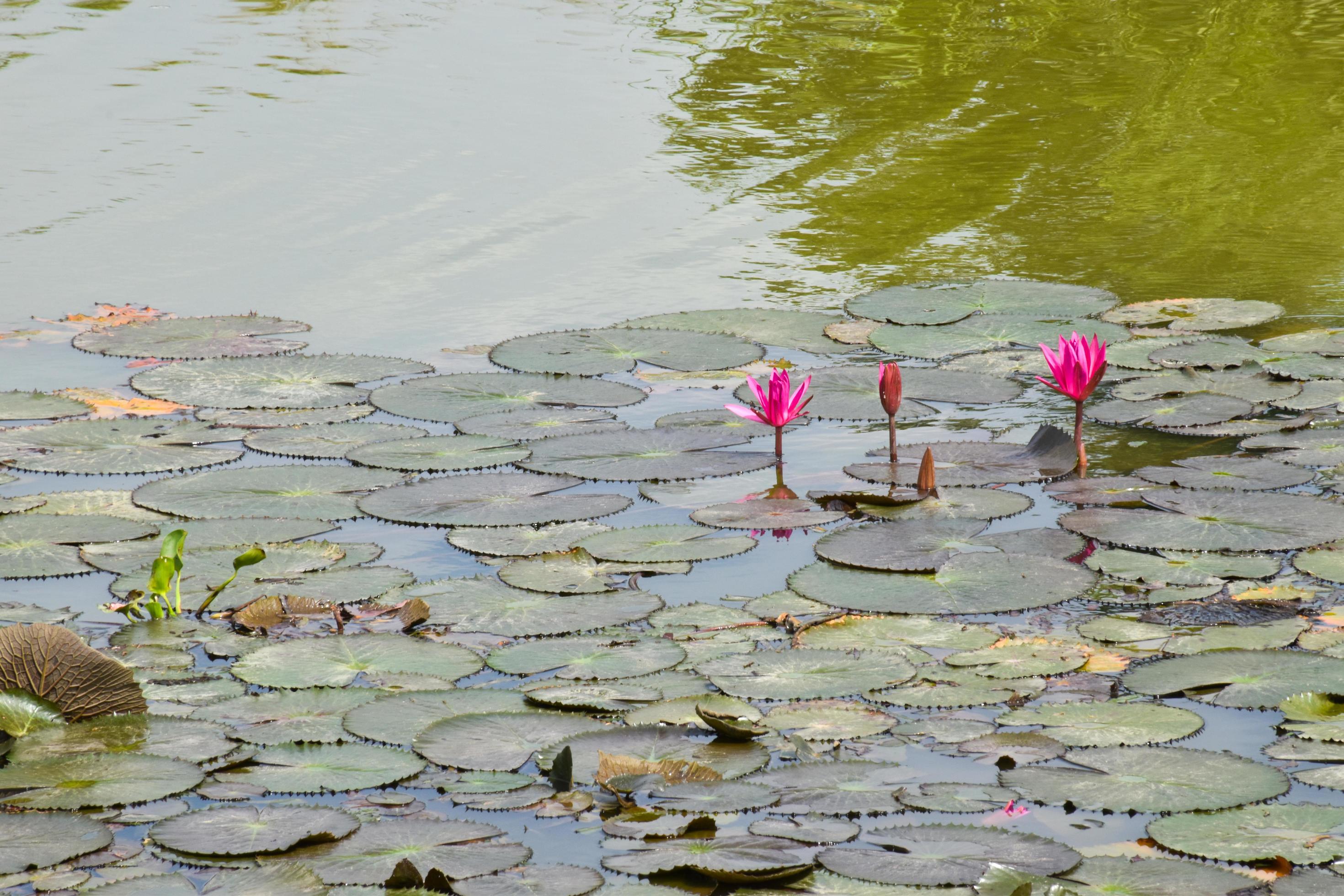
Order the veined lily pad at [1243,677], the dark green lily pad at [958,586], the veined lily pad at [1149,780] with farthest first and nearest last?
the dark green lily pad at [958,586], the veined lily pad at [1243,677], the veined lily pad at [1149,780]

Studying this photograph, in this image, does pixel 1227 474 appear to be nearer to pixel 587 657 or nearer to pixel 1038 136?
pixel 587 657

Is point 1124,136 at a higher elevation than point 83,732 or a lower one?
higher

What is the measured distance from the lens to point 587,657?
105 inches

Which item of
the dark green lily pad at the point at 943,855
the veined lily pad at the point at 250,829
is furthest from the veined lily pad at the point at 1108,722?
the veined lily pad at the point at 250,829

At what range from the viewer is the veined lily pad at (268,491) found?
3461mm

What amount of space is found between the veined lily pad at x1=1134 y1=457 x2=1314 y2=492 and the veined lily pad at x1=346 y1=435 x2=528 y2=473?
1594 millimetres

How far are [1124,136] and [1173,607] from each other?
17.2ft

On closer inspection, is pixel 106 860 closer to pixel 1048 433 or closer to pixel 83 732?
pixel 83 732

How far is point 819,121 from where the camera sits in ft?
26.3

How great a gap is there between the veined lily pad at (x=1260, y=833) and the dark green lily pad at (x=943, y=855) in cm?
18

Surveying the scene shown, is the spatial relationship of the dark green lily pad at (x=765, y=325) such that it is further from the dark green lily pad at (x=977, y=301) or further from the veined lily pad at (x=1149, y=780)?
the veined lily pad at (x=1149, y=780)

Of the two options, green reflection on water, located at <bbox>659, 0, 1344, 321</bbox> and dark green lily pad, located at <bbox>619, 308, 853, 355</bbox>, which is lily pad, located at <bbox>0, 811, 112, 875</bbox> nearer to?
dark green lily pad, located at <bbox>619, 308, 853, 355</bbox>

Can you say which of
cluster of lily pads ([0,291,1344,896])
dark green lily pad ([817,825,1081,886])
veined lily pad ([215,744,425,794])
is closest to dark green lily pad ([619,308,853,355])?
cluster of lily pads ([0,291,1344,896])

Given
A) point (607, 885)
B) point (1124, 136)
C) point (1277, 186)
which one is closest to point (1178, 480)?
point (607, 885)
